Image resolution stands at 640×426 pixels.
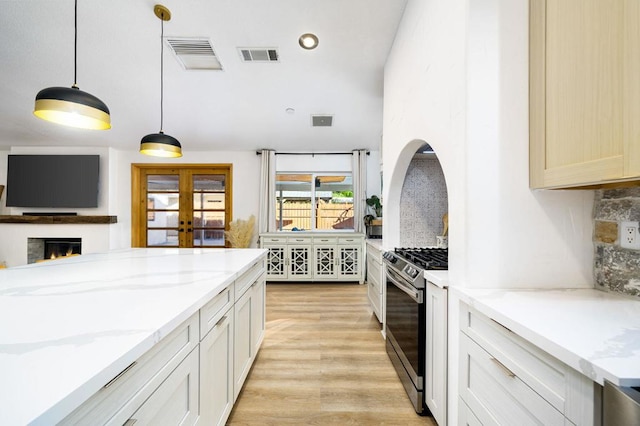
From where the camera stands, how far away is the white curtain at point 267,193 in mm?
4898

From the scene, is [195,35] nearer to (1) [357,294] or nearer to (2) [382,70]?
(2) [382,70]

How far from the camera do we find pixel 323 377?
6.48 ft

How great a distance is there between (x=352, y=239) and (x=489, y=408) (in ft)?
11.7

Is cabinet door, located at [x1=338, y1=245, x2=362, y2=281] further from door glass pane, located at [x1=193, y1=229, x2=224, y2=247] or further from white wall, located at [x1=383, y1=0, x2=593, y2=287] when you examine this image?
white wall, located at [x1=383, y1=0, x2=593, y2=287]

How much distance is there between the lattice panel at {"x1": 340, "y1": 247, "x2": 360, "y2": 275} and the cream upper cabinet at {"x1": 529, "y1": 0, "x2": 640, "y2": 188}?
11.4ft

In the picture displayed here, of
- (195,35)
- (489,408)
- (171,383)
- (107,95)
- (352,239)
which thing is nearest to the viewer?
(171,383)

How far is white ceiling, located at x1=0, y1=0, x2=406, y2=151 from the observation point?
2.20 m

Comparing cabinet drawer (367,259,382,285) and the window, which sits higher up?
the window

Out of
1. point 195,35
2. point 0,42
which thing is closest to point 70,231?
point 0,42

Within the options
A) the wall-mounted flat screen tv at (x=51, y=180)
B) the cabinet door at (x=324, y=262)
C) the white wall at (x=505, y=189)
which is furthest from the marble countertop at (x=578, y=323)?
the wall-mounted flat screen tv at (x=51, y=180)

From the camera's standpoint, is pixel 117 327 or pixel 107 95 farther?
pixel 107 95

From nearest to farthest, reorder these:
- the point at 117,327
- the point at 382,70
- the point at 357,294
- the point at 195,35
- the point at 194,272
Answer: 1. the point at 117,327
2. the point at 194,272
3. the point at 195,35
4. the point at 382,70
5. the point at 357,294

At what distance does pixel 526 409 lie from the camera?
0.86 metres

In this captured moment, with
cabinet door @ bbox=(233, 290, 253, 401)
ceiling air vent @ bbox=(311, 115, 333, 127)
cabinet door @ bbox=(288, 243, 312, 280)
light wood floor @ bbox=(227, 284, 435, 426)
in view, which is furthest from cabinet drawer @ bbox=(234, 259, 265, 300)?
ceiling air vent @ bbox=(311, 115, 333, 127)
